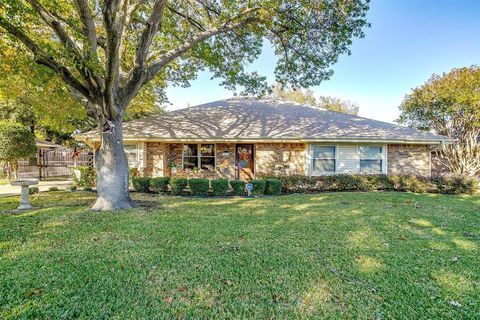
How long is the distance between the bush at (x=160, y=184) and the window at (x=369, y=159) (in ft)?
31.9

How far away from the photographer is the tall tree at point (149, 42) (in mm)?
6203

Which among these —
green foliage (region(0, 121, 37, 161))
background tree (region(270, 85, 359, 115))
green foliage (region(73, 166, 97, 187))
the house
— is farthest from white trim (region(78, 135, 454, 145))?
background tree (region(270, 85, 359, 115))

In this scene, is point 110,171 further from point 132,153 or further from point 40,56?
point 132,153

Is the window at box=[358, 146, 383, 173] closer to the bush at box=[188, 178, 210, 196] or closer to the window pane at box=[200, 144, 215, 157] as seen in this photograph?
the window pane at box=[200, 144, 215, 157]

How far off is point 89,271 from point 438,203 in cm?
1048

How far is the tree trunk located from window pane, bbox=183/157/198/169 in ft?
19.5

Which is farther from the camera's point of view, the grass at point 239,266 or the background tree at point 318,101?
the background tree at point 318,101

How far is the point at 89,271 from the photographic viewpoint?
11.5ft

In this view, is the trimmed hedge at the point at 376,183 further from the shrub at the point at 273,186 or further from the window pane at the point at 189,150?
the window pane at the point at 189,150

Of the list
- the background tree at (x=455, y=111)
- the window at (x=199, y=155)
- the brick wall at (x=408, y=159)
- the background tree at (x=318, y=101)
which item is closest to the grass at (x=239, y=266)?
the brick wall at (x=408, y=159)

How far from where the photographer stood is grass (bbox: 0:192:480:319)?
2.72m

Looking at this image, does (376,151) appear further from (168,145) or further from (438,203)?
(168,145)

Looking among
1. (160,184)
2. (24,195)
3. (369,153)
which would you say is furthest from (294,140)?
(24,195)

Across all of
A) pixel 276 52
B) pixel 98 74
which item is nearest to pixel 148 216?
pixel 98 74
